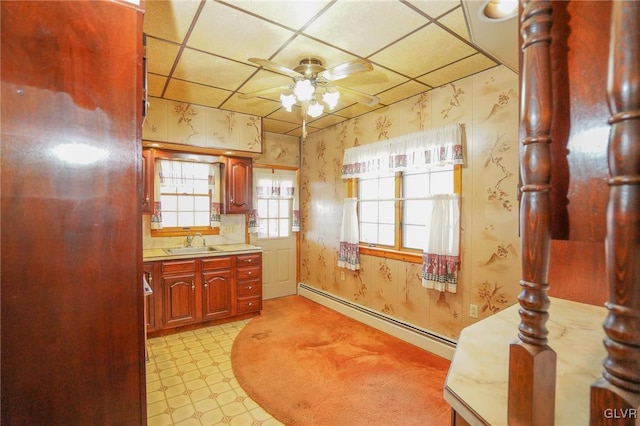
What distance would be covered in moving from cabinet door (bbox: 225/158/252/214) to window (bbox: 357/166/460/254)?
1.55 metres

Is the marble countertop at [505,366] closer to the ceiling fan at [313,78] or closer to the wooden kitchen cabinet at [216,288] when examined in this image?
the ceiling fan at [313,78]

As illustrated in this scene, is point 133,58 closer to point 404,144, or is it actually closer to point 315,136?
point 404,144

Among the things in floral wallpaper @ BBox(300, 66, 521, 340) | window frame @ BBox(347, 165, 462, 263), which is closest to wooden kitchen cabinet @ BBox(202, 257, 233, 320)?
floral wallpaper @ BBox(300, 66, 521, 340)

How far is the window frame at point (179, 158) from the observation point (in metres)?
3.49

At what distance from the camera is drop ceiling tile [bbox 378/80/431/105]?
2.87 m

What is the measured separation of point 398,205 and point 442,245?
739 millimetres

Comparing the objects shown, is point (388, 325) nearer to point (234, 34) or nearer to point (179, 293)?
point (179, 293)

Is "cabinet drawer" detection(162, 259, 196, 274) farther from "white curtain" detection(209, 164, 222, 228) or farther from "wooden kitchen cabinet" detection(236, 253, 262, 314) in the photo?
"white curtain" detection(209, 164, 222, 228)

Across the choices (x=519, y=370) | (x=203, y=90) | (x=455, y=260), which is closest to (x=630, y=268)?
(x=519, y=370)

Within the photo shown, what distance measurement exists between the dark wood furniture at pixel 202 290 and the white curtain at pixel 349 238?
114 cm

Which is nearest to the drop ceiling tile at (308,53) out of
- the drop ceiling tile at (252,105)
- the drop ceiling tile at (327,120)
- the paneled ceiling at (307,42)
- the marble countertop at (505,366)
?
the paneled ceiling at (307,42)

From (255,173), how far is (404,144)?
236cm

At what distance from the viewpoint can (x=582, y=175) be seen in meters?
0.57

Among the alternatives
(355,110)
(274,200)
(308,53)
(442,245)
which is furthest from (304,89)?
(274,200)
